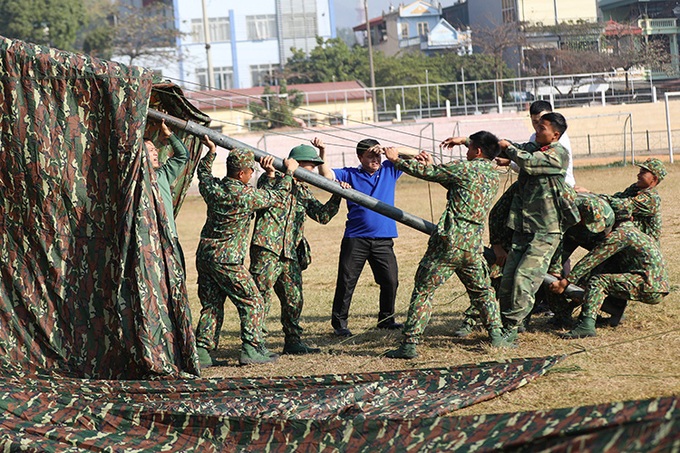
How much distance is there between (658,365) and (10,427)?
4917 mm

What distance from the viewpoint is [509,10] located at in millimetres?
58031

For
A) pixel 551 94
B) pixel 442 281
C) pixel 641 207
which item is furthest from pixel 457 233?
pixel 551 94

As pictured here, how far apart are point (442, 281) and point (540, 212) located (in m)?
1.09

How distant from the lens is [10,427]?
6277 millimetres

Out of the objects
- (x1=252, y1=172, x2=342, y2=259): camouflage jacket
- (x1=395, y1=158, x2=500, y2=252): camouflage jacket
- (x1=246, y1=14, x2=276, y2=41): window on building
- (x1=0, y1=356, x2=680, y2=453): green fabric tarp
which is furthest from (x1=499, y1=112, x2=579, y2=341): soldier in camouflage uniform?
(x1=246, y1=14, x2=276, y2=41): window on building

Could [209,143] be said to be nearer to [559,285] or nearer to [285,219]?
[285,219]

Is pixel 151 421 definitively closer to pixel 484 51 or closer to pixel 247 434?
pixel 247 434

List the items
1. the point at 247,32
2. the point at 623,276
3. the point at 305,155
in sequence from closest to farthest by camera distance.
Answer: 1. the point at 623,276
2. the point at 305,155
3. the point at 247,32

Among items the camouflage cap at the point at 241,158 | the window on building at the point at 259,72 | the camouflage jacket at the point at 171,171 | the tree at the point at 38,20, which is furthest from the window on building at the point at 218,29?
the camouflage cap at the point at 241,158

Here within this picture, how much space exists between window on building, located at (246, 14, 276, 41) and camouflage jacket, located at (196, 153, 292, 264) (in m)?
67.8

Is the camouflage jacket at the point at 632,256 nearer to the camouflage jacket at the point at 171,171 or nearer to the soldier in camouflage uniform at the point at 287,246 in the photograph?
the soldier in camouflage uniform at the point at 287,246

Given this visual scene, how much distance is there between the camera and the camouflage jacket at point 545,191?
28.2 ft

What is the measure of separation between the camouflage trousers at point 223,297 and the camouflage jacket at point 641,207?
3.43 m

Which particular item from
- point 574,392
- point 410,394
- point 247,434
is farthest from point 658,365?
point 247,434
